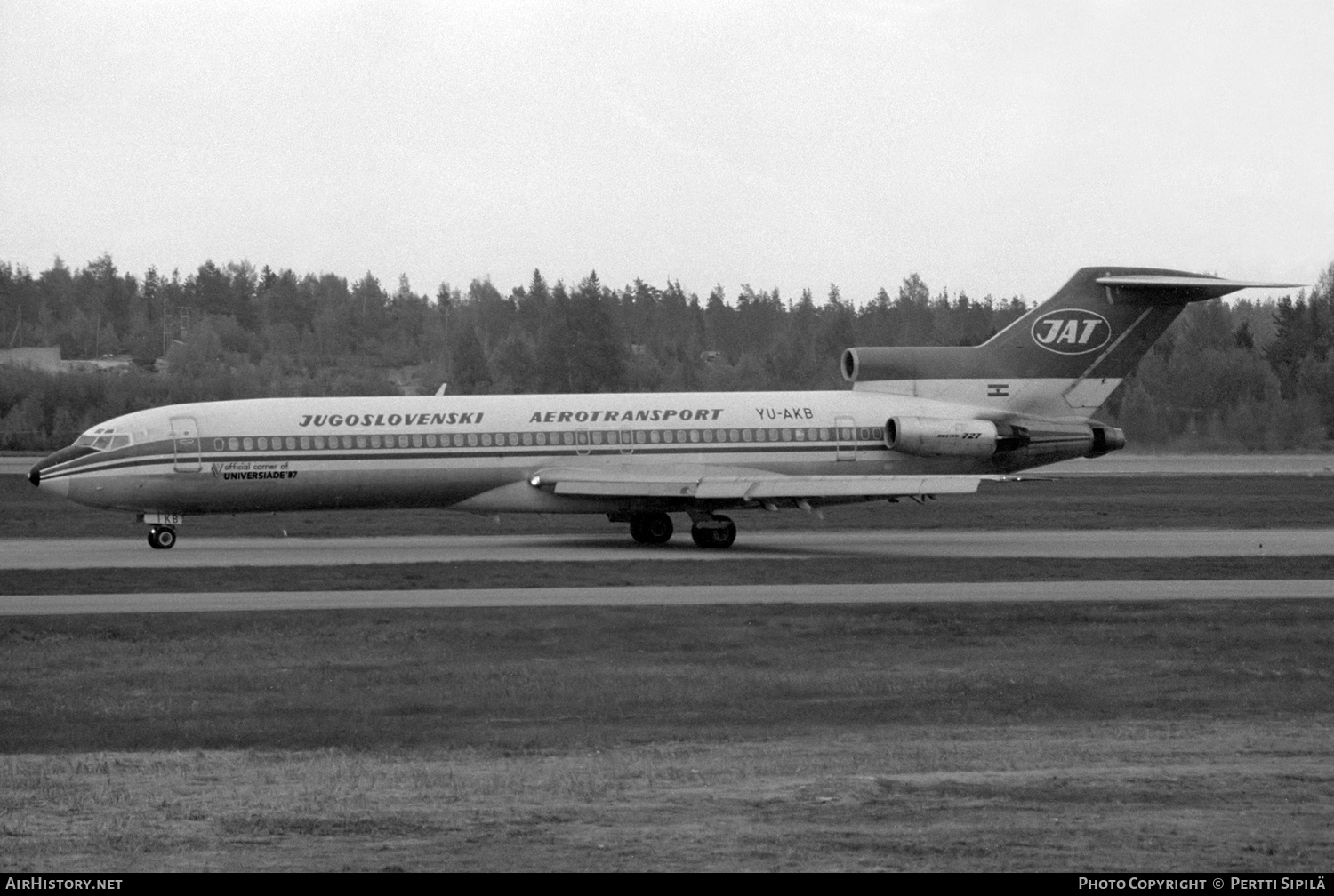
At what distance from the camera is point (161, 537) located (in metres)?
34.4

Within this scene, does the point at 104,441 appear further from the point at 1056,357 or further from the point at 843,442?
the point at 1056,357

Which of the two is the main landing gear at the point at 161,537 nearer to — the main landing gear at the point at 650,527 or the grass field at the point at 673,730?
the grass field at the point at 673,730

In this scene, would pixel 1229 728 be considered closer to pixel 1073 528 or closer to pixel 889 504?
pixel 1073 528

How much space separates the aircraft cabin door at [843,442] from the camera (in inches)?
1405

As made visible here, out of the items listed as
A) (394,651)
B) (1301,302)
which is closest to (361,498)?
(394,651)

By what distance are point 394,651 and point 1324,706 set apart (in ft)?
35.4

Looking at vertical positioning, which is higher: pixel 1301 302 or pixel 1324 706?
pixel 1301 302

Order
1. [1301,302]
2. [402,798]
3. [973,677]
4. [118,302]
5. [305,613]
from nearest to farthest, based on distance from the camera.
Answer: [402,798] → [973,677] → [305,613] → [1301,302] → [118,302]

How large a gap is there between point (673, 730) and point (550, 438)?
751 inches

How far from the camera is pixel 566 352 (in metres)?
98.6

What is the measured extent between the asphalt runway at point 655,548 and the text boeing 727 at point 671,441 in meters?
1.00

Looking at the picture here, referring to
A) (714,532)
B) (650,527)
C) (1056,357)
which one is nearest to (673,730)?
(714,532)

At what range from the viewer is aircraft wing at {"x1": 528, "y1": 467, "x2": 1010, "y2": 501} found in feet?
107

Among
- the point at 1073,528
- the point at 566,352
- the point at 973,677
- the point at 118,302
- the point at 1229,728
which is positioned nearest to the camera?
the point at 1229,728
